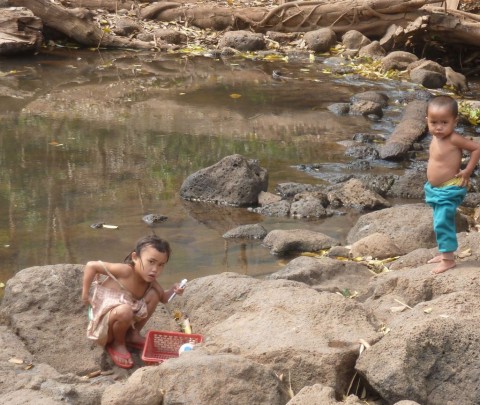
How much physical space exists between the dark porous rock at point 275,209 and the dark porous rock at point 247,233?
0.67 meters

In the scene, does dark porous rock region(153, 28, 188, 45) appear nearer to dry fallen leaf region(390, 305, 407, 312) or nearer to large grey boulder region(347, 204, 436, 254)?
large grey boulder region(347, 204, 436, 254)

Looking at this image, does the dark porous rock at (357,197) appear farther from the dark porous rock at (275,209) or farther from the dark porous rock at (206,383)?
the dark porous rock at (206,383)

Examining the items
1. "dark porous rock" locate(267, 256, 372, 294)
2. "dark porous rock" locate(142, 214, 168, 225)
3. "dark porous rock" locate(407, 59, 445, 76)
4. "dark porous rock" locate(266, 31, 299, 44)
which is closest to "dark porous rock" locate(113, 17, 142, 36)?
"dark porous rock" locate(266, 31, 299, 44)

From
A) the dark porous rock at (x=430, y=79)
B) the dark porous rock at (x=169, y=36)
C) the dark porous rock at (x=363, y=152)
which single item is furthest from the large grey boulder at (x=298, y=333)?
the dark porous rock at (x=169, y=36)

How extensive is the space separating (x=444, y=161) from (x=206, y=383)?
219 centimetres

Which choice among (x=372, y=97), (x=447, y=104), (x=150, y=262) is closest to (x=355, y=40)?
(x=372, y=97)

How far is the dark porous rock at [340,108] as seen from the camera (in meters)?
13.2

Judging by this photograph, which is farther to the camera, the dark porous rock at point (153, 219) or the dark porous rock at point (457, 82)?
the dark porous rock at point (457, 82)

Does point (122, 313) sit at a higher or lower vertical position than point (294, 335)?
lower

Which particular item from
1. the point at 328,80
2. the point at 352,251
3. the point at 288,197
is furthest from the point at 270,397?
the point at 328,80

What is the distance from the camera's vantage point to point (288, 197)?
9414 mm

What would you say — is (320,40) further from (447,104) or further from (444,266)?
(444,266)

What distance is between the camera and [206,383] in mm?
4207

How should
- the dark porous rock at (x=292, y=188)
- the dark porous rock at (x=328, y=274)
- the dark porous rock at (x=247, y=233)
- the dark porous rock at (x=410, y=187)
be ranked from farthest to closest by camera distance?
the dark porous rock at (x=410, y=187)
the dark porous rock at (x=292, y=188)
the dark porous rock at (x=247, y=233)
the dark porous rock at (x=328, y=274)
